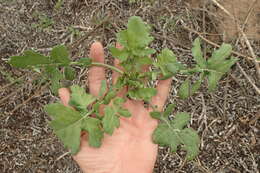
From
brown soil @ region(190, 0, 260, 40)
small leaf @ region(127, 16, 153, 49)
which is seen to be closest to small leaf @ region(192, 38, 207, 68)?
small leaf @ region(127, 16, 153, 49)

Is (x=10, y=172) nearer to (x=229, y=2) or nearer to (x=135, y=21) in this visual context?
(x=135, y=21)

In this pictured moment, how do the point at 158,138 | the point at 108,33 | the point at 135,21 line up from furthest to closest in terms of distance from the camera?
1. the point at 108,33
2. the point at 158,138
3. the point at 135,21

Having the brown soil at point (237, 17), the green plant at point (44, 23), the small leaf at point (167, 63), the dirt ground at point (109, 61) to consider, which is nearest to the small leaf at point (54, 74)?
the small leaf at point (167, 63)

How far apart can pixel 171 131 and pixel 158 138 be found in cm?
9

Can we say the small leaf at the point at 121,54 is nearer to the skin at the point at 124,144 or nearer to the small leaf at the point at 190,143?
the skin at the point at 124,144

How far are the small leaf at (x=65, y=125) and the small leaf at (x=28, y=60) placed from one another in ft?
0.81

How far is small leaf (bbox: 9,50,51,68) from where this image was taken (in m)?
1.94

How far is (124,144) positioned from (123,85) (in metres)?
0.34

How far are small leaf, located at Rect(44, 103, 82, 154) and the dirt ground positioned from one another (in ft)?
3.72

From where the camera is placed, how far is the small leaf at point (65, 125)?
6.41ft

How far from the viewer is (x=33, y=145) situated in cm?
309

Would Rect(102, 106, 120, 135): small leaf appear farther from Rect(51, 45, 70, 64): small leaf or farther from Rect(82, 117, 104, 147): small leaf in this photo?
Rect(51, 45, 70, 64): small leaf

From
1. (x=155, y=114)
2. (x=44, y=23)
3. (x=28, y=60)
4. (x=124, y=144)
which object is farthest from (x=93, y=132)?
(x=44, y=23)

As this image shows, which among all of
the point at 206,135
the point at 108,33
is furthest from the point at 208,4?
the point at 206,135
